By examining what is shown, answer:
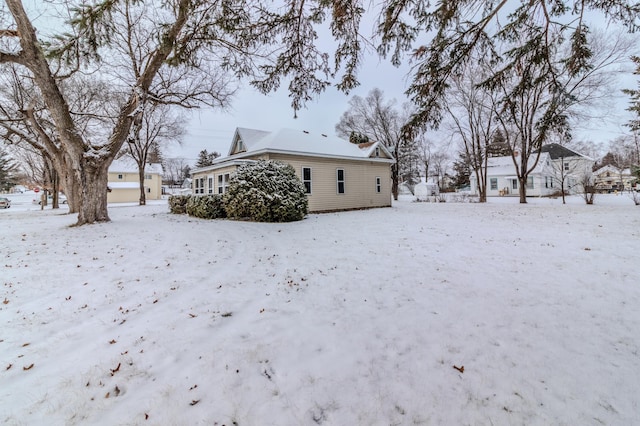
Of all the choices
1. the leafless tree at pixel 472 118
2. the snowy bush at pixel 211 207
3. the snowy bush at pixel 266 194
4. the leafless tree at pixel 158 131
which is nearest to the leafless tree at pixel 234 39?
the snowy bush at pixel 266 194

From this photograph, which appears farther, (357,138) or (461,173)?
(461,173)

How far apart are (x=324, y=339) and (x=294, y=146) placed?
1294cm

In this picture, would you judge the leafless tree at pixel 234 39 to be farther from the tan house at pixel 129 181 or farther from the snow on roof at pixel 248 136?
the tan house at pixel 129 181

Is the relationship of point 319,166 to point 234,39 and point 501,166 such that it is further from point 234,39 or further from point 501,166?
point 501,166

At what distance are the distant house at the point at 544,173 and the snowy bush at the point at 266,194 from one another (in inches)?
1090

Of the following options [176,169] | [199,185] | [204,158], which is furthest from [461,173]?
[176,169]

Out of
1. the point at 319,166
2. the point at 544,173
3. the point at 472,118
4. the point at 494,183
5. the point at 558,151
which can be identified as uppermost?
the point at 472,118

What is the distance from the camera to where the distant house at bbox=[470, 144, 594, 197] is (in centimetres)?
2789

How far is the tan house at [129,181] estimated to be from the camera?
112 feet

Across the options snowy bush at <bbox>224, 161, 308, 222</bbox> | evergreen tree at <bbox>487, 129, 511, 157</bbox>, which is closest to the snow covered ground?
snowy bush at <bbox>224, 161, 308, 222</bbox>

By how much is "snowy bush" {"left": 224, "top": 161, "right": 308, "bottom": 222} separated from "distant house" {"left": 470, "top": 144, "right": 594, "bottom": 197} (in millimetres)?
27689

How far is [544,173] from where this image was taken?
2778cm

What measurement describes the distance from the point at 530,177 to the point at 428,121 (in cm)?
3061

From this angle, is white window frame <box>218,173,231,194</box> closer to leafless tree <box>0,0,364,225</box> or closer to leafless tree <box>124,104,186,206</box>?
leafless tree <box>0,0,364,225</box>
